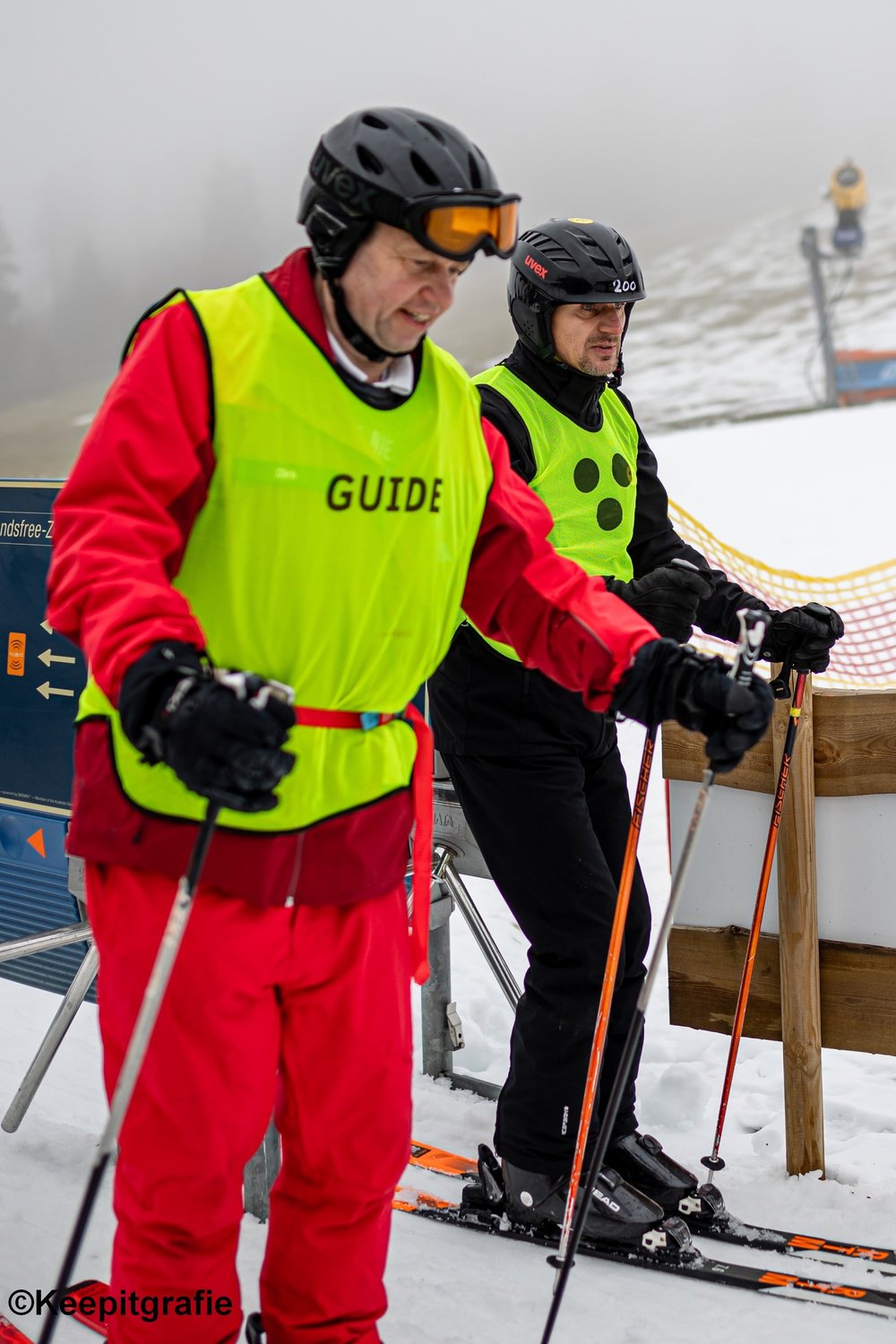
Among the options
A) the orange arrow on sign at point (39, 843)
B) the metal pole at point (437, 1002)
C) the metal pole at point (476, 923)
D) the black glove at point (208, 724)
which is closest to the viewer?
the black glove at point (208, 724)

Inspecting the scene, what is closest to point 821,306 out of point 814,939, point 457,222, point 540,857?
point 814,939

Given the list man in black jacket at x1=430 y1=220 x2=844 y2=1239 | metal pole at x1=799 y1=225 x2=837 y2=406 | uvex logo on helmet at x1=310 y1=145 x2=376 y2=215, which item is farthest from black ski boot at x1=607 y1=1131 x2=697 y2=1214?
metal pole at x1=799 y1=225 x2=837 y2=406

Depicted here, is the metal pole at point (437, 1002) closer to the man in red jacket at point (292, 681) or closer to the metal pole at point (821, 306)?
the man in red jacket at point (292, 681)

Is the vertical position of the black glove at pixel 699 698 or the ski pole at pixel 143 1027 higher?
the black glove at pixel 699 698

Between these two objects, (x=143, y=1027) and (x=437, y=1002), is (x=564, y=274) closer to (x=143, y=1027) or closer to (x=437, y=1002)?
(x=143, y=1027)

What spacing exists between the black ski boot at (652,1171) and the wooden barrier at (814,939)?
1.09 ft

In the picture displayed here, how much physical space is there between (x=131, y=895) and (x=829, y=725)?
1793 millimetres

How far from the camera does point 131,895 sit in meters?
1.61

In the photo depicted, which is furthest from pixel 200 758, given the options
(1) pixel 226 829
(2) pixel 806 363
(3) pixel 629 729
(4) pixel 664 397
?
(2) pixel 806 363

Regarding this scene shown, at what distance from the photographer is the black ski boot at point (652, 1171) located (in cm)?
275

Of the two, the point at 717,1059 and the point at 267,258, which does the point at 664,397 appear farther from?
the point at 717,1059

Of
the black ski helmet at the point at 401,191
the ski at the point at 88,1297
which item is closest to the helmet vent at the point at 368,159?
the black ski helmet at the point at 401,191

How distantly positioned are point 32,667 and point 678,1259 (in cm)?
223

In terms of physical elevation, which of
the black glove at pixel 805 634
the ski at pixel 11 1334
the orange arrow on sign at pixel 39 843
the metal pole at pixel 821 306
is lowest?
the ski at pixel 11 1334
